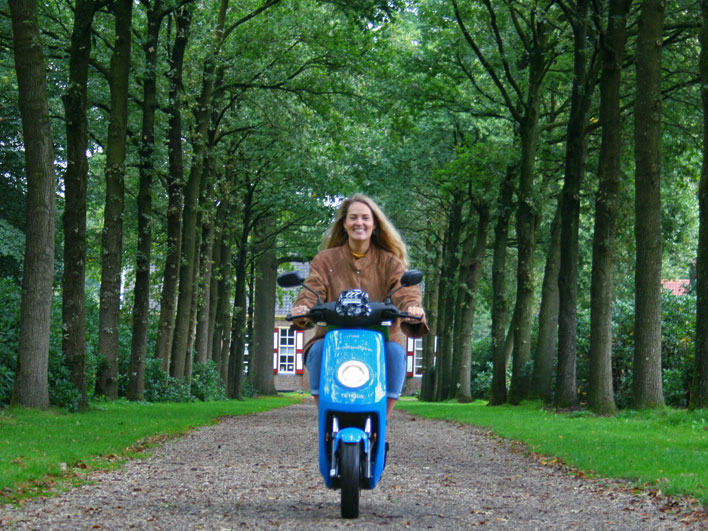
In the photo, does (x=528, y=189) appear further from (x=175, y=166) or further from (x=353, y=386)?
(x=353, y=386)

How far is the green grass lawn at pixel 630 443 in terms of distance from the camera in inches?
323

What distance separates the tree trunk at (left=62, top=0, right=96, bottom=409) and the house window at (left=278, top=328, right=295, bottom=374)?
195 feet

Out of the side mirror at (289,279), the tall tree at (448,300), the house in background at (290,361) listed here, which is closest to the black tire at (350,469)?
the side mirror at (289,279)

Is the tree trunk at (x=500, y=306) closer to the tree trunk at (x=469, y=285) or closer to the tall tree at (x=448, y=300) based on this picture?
the tree trunk at (x=469, y=285)

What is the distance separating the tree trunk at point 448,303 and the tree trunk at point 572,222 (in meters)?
12.2

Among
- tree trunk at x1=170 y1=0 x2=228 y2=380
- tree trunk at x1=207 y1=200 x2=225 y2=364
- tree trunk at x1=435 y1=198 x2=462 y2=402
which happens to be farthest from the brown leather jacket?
tree trunk at x1=435 y1=198 x2=462 y2=402

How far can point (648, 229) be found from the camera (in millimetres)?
15719

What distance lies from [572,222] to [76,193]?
9676mm

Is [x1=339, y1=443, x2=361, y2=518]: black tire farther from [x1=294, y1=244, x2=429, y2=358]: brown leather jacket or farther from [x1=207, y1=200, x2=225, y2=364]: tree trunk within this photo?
[x1=207, y1=200, x2=225, y2=364]: tree trunk

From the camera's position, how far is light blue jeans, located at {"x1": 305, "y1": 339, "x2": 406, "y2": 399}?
6.33 m

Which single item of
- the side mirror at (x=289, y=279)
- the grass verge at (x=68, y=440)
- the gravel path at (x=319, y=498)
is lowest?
the gravel path at (x=319, y=498)

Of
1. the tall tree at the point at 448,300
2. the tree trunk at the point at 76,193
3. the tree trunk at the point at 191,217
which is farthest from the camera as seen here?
the tall tree at the point at 448,300

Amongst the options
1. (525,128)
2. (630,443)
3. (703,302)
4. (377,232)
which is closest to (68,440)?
(377,232)

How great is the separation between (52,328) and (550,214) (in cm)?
1623
